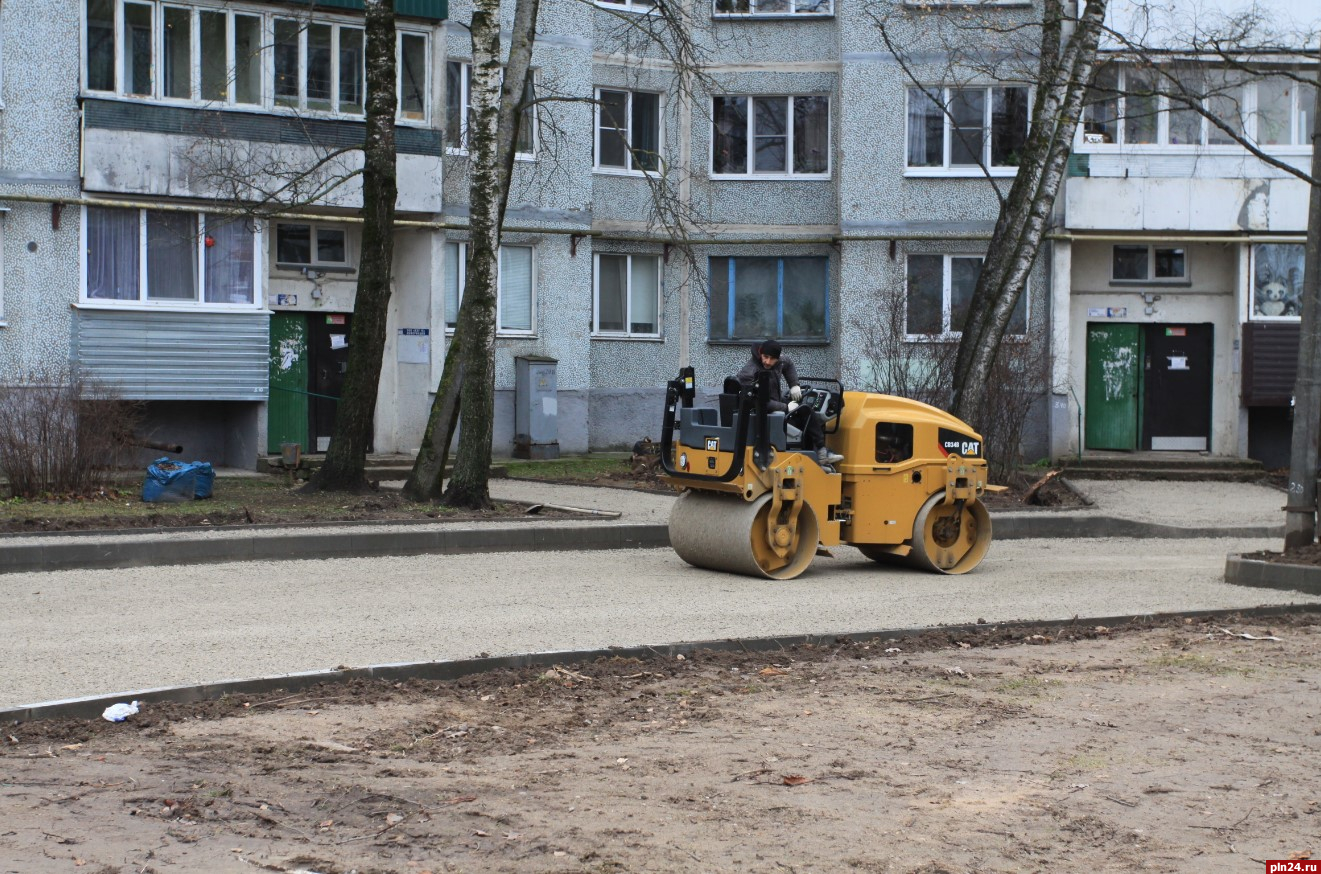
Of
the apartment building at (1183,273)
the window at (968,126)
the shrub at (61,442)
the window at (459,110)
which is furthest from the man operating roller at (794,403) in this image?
the window at (968,126)

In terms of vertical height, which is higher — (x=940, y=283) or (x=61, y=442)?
(x=940, y=283)

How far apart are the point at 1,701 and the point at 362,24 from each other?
66.2ft

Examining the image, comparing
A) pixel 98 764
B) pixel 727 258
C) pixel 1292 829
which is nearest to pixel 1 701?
pixel 98 764

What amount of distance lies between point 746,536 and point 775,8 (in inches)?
791

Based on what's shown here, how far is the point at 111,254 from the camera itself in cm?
2492

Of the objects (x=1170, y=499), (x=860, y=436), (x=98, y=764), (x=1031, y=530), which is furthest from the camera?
(x=1170, y=499)

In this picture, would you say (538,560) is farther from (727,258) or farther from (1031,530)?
(727,258)

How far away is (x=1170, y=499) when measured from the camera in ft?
78.8

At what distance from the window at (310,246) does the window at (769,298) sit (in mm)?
8017

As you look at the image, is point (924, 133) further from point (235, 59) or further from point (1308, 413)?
Answer: point (1308, 413)

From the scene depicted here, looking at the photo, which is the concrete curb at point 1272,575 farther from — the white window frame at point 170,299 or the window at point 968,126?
the window at point 968,126

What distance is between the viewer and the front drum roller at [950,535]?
611 inches

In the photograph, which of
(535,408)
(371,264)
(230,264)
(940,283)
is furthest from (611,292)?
(371,264)

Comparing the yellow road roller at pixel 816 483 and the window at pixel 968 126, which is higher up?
the window at pixel 968 126
